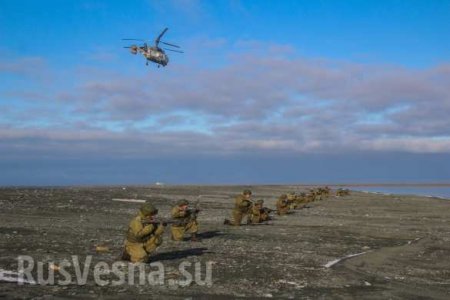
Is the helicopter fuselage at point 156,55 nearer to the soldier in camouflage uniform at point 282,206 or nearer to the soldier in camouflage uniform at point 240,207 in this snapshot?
the soldier in camouflage uniform at point 282,206

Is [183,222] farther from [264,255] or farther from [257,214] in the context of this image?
[257,214]

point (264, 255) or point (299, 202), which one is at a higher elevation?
point (299, 202)

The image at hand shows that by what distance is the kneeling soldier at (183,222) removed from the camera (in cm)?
2055

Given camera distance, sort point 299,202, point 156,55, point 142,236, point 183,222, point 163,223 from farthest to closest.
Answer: point 156,55 → point 299,202 → point 183,222 → point 163,223 → point 142,236

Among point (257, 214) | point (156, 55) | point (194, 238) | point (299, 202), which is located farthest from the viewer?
point (156, 55)

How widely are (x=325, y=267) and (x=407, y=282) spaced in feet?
7.88

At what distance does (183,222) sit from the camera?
20.6m

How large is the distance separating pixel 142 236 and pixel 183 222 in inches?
213

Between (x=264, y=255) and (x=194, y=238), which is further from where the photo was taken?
(x=194, y=238)

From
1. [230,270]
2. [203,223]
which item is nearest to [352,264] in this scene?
[230,270]

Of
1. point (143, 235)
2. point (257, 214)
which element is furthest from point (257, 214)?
point (143, 235)

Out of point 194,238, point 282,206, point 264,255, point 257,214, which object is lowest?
point 264,255

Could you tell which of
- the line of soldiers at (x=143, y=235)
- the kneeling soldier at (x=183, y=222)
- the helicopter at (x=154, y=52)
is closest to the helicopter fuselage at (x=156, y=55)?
the helicopter at (x=154, y=52)

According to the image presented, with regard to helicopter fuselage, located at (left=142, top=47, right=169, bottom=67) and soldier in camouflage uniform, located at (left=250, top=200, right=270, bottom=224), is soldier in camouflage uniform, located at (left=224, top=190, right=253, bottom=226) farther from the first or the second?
helicopter fuselage, located at (left=142, top=47, right=169, bottom=67)
